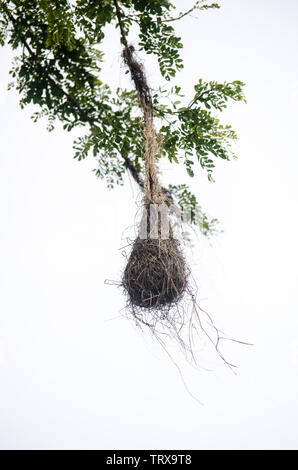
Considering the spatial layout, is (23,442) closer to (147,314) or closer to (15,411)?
(15,411)

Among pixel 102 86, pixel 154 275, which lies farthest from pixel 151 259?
pixel 102 86

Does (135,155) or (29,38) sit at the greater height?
(29,38)

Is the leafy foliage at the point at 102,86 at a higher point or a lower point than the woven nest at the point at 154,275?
higher

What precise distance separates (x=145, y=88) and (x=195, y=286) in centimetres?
94

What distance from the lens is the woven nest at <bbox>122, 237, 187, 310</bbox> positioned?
1.72 metres

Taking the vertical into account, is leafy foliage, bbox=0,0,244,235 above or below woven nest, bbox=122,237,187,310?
above

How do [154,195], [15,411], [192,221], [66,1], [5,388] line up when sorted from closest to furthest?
[154,195] < [66,1] < [192,221] < [5,388] < [15,411]

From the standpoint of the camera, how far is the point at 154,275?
1.73 m

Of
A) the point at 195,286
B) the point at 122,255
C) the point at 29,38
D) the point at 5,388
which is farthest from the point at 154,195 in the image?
the point at 5,388

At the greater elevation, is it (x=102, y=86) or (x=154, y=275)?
(x=102, y=86)

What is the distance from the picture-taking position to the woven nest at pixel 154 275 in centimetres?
172

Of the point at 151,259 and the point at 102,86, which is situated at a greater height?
the point at 102,86

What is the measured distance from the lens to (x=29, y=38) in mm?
2098

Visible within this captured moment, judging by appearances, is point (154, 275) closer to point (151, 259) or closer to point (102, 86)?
point (151, 259)
